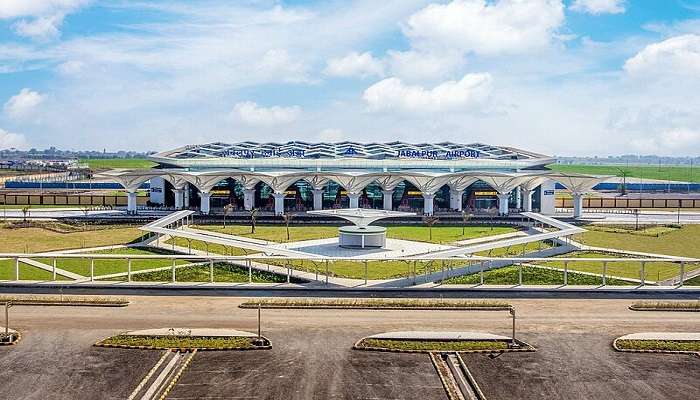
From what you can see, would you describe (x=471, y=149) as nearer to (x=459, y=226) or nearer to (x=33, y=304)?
(x=459, y=226)

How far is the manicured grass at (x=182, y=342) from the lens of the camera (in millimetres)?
38938

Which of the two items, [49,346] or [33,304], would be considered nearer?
[49,346]

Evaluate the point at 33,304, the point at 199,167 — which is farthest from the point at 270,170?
the point at 33,304

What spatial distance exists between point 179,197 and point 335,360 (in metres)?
90.2

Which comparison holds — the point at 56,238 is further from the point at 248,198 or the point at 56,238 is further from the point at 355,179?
the point at 355,179

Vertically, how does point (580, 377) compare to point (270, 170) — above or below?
below

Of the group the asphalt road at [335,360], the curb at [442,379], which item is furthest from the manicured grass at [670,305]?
the curb at [442,379]

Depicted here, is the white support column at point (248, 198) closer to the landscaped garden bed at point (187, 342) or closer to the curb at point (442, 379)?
the landscaped garden bed at point (187, 342)

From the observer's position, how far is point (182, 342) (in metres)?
39.6

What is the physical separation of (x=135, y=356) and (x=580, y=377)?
24.3 metres

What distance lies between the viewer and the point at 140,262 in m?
68.2

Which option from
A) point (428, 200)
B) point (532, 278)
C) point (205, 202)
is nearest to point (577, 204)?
point (428, 200)

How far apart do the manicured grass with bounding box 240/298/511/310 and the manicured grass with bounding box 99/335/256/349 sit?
7.96 metres

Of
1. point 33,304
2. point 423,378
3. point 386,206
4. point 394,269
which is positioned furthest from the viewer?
point 386,206
